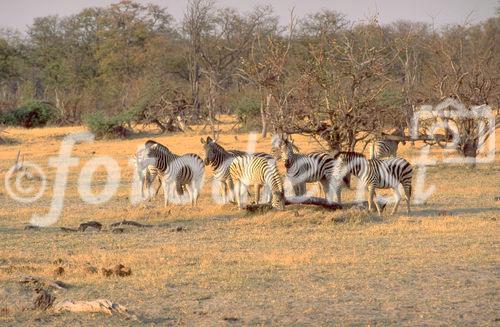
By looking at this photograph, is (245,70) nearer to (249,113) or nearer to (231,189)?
(249,113)

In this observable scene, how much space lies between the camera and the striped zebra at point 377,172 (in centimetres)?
1345

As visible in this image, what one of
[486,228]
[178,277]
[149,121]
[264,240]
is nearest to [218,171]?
[264,240]

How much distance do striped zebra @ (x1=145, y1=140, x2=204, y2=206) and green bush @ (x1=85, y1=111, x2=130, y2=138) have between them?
704 inches

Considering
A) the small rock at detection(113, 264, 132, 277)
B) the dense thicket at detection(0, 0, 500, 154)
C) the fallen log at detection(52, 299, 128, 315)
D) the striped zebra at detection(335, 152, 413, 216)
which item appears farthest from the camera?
the dense thicket at detection(0, 0, 500, 154)

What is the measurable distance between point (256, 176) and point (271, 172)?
0.30 metres

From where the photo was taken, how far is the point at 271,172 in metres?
13.6

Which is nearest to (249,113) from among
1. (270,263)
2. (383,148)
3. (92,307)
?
(383,148)

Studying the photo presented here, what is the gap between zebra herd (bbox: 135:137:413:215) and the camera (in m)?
13.5

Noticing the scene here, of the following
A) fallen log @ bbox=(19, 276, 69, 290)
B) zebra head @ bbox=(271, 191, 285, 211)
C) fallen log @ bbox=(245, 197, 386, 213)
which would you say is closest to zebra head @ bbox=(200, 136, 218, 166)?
fallen log @ bbox=(245, 197, 386, 213)

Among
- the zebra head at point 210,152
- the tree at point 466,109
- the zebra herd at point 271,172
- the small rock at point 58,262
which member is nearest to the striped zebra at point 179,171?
the zebra herd at point 271,172

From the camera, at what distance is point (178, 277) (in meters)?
8.45

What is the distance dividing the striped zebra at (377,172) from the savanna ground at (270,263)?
18.3 inches

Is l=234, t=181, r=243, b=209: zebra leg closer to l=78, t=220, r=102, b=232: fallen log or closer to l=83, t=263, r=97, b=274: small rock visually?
l=78, t=220, r=102, b=232: fallen log

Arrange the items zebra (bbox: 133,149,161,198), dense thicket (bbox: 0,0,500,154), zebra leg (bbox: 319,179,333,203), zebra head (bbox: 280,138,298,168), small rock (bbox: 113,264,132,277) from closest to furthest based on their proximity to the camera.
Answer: small rock (bbox: 113,264,132,277) < zebra head (bbox: 280,138,298,168) < zebra leg (bbox: 319,179,333,203) < zebra (bbox: 133,149,161,198) < dense thicket (bbox: 0,0,500,154)
